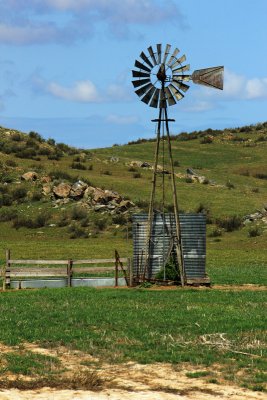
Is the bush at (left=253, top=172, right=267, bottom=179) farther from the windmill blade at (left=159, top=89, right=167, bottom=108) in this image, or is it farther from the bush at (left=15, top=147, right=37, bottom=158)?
the windmill blade at (left=159, top=89, right=167, bottom=108)

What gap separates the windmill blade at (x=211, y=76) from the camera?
32.5 meters

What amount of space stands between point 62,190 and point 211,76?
115 ft

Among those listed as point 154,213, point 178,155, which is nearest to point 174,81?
point 154,213

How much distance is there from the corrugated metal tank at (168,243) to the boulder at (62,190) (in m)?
32.0

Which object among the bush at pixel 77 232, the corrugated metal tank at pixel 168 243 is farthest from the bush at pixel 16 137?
the corrugated metal tank at pixel 168 243

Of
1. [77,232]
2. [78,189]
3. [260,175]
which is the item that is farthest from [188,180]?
[77,232]

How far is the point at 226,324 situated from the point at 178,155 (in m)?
72.9

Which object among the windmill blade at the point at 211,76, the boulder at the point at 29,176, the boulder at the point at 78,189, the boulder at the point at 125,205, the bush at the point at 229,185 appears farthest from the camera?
the bush at the point at 229,185

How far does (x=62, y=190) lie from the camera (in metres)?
66.4

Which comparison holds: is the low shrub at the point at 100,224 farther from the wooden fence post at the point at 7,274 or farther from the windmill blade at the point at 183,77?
the windmill blade at the point at 183,77

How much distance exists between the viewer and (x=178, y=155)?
9375 centimetres

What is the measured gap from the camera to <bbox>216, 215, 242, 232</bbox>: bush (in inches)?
2344

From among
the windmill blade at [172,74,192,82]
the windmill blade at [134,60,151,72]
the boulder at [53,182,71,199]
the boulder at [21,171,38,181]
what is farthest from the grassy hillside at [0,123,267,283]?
the windmill blade at [134,60,151,72]

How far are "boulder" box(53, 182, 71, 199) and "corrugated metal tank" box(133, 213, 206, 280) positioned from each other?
32.0 m
